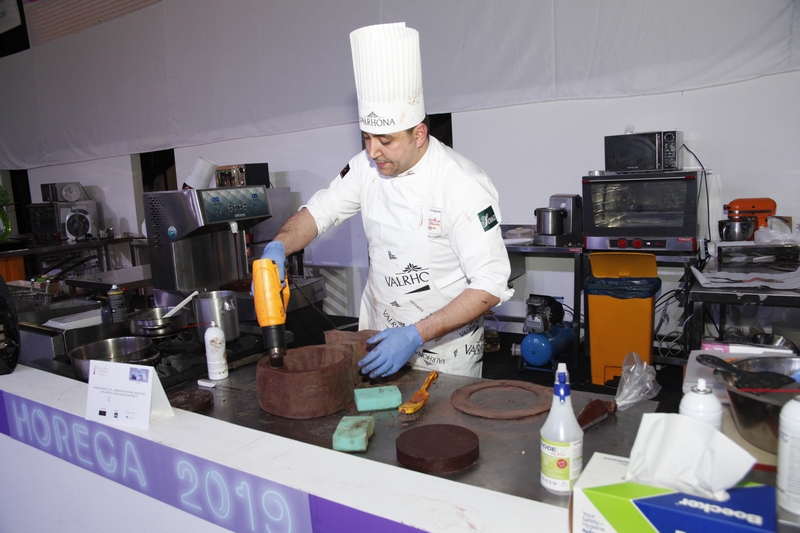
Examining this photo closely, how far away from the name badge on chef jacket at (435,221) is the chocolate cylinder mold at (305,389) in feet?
2.00

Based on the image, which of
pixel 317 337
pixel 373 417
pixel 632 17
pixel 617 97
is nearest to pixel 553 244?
pixel 617 97

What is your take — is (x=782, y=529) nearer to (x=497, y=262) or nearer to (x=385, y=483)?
(x=385, y=483)

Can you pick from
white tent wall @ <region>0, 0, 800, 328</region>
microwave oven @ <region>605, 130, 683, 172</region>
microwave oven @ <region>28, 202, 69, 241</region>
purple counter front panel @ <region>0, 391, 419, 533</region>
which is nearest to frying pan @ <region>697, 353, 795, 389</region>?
purple counter front panel @ <region>0, 391, 419, 533</region>

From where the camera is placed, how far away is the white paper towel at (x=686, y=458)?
84 cm

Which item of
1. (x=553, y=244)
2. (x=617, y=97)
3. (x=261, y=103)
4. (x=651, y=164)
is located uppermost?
(x=261, y=103)

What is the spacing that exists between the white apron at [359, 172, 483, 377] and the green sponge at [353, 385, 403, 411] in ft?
1.59

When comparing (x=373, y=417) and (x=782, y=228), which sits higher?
(x=782, y=228)

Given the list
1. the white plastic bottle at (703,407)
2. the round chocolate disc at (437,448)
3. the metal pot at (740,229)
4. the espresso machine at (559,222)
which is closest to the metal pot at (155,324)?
the round chocolate disc at (437,448)

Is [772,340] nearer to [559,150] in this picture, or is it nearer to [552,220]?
[552,220]

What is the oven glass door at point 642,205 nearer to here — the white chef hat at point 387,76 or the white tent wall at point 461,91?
the white tent wall at point 461,91

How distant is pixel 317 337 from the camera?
116 inches

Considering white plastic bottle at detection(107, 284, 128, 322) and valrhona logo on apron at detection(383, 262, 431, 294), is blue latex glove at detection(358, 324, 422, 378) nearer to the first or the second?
valrhona logo on apron at detection(383, 262, 431, 294)

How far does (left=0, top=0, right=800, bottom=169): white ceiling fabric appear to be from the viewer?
12.1ft

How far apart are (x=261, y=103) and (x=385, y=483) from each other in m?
5.17
